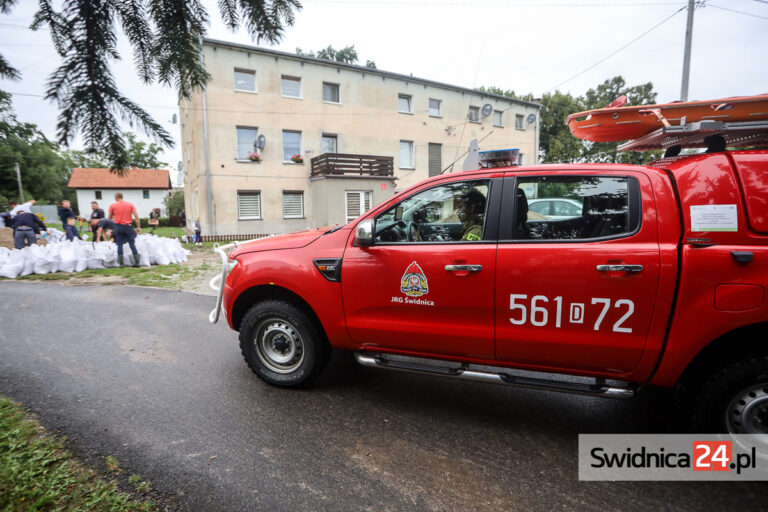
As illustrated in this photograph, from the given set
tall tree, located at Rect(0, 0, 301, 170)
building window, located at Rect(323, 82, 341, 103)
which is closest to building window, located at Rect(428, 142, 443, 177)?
building window, located at Rect(323, 82, 341, 103)

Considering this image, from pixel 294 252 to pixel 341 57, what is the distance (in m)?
40.8

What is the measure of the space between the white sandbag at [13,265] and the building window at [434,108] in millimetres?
21771

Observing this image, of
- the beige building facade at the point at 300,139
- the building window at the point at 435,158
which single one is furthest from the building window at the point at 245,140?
the building window at the point at 435,158

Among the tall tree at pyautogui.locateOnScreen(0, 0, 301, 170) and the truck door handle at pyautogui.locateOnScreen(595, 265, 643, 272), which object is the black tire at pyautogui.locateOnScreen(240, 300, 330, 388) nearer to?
the tall tree at pyautogui.locateOnScreen(0, 0, 301, 170)

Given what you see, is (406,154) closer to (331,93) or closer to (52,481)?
(331,93)

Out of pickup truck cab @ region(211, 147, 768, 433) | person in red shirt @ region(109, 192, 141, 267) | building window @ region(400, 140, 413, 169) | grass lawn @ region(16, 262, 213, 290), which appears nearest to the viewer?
pickup truck cab @ region(211, 147, 768, 433)

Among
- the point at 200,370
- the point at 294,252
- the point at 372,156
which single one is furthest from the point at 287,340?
the point at 372,156

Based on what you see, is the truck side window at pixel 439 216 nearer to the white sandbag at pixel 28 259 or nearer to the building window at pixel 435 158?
the white sandbag at pixel 28 259

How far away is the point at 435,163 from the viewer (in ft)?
82.3

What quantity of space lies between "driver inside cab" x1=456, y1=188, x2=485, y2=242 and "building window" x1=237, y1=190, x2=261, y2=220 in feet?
60.0

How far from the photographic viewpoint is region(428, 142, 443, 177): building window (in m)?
24.9

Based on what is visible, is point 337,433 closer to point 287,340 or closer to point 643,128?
point 287,340

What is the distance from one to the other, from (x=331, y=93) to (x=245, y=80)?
4.81 meters

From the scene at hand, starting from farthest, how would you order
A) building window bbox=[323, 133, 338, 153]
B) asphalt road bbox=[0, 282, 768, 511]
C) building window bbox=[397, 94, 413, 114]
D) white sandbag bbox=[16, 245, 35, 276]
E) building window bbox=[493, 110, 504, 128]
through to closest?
1. building window bbox=[493, 110, 504, 128]
2. building window bbox=[397, 94, 413, 114]
3. building window bbox=[323, 133, 338, 153]
4. white sandbag bbox=[16, 245, 35, 276]
5. asphalt road bbox=[0, 282, 768, 511]
